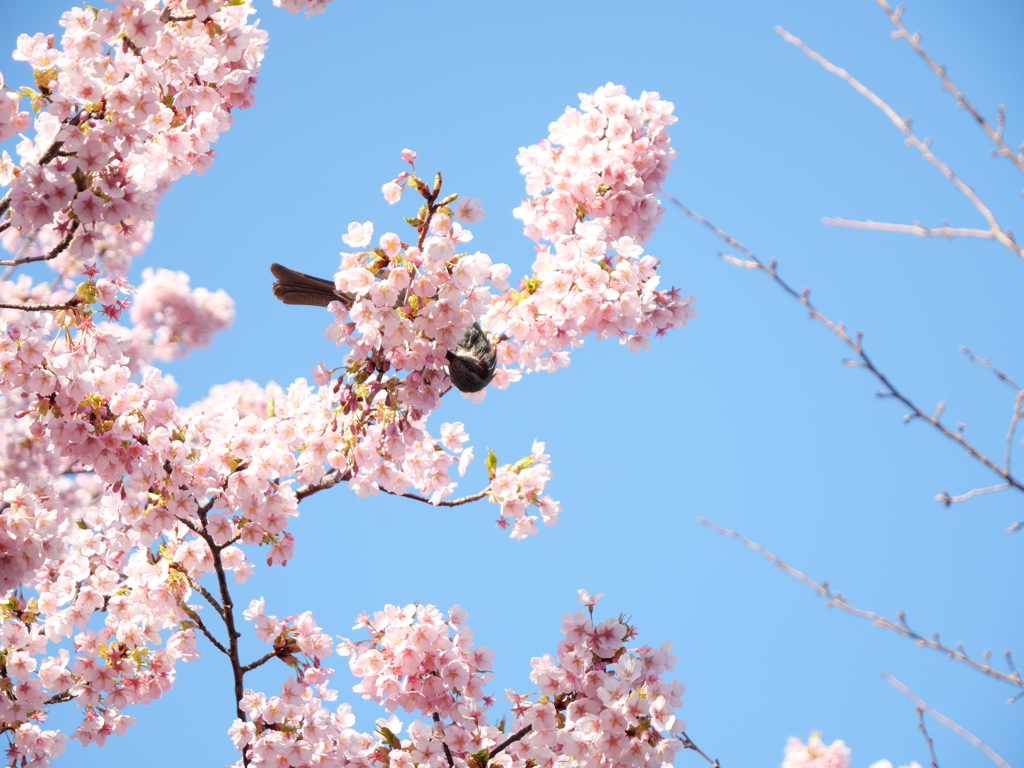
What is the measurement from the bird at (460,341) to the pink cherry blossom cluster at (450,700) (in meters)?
1.42

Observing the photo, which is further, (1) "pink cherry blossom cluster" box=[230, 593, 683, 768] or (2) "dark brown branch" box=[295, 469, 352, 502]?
(2) "dark brown branch" box=[295, 469, 352, 502]

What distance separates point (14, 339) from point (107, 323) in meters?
0.50

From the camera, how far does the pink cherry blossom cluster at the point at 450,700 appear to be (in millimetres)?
3771

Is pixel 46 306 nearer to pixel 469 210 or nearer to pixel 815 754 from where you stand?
pixel 469 210

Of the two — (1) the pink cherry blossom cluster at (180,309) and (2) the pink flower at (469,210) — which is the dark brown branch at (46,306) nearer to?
(2) the pink flower at (469,210)

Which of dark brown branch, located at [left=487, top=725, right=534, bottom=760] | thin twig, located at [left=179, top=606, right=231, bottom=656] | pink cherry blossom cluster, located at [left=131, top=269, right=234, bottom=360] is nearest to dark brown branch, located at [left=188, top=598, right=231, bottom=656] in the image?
thin twig, located at [left=179, top=606, right=231, bottom=656]

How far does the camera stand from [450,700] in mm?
4316

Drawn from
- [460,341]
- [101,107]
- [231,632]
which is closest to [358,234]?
[460,341]

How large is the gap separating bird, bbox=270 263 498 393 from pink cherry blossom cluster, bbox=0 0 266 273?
2.39 feet

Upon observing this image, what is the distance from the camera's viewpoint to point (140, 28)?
3338 mm

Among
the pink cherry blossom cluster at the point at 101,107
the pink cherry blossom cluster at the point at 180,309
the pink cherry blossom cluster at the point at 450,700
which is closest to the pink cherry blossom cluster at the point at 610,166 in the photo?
the pink cherry blossom cluster at the point at 101,107

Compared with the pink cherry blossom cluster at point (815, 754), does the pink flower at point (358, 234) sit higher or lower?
Answer: higher

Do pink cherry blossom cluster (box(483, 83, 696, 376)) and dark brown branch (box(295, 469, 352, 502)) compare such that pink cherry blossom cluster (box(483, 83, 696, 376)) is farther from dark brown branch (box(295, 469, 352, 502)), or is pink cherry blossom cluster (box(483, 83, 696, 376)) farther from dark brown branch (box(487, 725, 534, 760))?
dark brown branch (box(487, 725, 534, 760))

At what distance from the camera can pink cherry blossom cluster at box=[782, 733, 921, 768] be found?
3.55m
